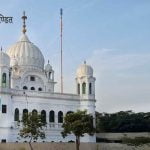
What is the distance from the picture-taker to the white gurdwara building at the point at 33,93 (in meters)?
48.2

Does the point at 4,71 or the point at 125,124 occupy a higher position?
the point at 4,71

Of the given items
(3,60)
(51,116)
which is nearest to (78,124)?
(51,116)

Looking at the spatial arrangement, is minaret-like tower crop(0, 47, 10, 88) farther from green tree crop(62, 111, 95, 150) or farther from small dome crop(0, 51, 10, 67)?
green tree crop(62, 111, 95, 150)

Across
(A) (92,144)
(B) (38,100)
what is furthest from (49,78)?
(A) (92,144)

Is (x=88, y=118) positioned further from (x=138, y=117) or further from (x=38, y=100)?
(x=138, y=117)

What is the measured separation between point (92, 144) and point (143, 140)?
6357 millimetres

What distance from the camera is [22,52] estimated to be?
5525 cm

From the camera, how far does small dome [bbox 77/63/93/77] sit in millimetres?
54312

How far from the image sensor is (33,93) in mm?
50125

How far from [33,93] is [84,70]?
756cm

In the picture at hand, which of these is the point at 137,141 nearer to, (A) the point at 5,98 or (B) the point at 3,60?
(A) the point at 5,98

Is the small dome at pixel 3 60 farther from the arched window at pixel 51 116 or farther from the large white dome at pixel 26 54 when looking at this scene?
the arched window at pixel 51 116

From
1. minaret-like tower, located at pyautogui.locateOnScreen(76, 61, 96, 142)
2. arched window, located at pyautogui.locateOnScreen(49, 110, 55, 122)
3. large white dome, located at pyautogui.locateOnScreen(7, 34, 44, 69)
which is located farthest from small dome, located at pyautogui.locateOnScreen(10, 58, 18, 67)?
arched window, located at pyautogui.locateOnScreen(49, 110, 55, 122)

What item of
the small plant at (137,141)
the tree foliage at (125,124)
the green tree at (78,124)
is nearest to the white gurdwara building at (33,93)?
the small plant at (137,141)
